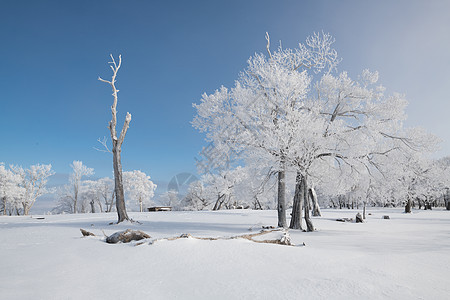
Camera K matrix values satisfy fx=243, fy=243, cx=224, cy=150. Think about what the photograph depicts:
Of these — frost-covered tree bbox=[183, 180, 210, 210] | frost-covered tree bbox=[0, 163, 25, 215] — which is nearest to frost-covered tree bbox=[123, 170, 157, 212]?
frost-covered tree bbox=[183, 180, 210, 210]

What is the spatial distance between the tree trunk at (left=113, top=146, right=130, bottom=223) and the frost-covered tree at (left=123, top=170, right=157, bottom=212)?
36.4 m

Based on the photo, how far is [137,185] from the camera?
4791 cm

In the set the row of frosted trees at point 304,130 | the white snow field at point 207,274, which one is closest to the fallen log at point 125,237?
the white snow field at point 207,274

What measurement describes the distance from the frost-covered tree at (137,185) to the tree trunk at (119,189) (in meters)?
36.4

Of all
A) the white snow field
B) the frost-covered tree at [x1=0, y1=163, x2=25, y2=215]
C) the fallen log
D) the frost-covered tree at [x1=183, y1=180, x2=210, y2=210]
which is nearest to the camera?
the white snow field

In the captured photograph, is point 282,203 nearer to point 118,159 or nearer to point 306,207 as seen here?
point 306,207

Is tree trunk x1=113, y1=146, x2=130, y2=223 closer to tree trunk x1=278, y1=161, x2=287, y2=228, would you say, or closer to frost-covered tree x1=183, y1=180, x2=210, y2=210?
tree trunk x1=278, y1=161, x2=287, y2=228

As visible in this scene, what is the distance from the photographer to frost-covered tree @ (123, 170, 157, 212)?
4784cm

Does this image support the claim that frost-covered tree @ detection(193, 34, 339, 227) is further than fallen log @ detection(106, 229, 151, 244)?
Yes

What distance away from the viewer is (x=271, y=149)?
36.6ft

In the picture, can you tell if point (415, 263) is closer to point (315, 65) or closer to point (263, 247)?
point (263, 247)

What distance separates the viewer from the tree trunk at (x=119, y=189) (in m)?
12.7

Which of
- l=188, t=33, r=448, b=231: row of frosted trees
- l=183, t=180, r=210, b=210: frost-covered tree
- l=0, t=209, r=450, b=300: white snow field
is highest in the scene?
l=188, t=33, r=448, b=231: row of frosted trees

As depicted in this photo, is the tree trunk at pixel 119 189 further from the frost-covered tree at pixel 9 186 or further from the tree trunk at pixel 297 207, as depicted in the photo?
the frost-covered tree at pixel 9 186
